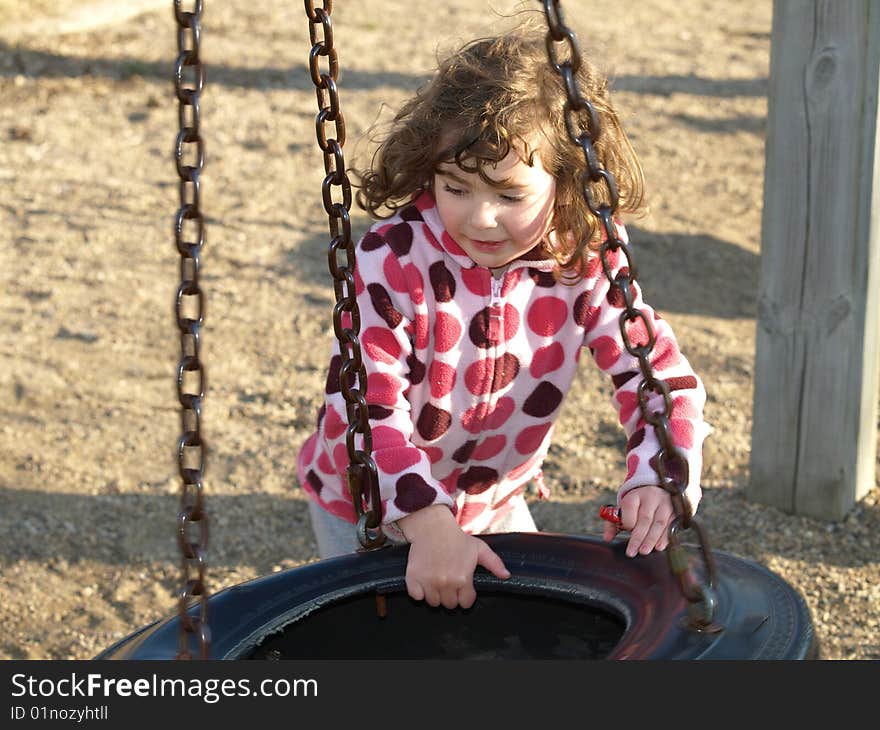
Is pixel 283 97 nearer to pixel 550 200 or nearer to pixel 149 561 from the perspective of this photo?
pixel 149 561

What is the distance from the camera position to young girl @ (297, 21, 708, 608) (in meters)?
1.85

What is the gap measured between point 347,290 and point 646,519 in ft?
1.78

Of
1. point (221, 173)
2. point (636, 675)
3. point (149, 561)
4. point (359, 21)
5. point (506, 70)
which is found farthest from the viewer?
point (359, 21)

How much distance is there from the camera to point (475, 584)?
1876 millimetres

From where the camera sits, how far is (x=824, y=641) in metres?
2.77

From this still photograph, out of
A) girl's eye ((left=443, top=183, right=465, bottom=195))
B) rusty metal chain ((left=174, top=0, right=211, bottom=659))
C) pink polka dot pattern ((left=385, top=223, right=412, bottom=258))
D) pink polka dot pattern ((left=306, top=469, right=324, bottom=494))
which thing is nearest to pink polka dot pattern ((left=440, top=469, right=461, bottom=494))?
pink polka dot pattern ((left=306, top=469, right=324, bottom=494))

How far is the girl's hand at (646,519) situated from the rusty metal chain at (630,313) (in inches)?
5.0

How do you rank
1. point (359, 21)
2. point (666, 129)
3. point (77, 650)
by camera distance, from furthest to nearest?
point (359, 21), point (666, 129), point (77, 650)

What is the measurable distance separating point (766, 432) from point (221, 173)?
2990mm

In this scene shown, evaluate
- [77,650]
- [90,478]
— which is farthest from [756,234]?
[77,650]

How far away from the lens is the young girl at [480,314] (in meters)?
1.85

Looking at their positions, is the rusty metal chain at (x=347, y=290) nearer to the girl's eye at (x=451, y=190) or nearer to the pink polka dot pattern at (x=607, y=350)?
the girl's eye at (x=451, y=190)

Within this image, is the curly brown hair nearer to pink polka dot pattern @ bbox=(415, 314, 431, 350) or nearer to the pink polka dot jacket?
the pink polka dot jacket

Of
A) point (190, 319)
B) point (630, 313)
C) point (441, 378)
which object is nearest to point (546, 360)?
point (441, 378)
